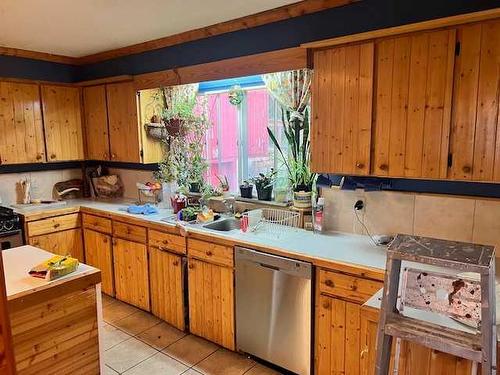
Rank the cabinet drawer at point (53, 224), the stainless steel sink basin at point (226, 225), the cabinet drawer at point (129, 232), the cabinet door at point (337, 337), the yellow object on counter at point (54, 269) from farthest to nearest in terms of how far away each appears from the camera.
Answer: the cabinet drawer at point (53, 224) → the cabinet drawer at point (129, 232) → the stainless steel sink basin at point (226, 225) → the cabinet door at point (337, 337) → the yellow object on counter at point (54, 269)

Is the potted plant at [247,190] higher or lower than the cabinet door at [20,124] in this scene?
lower

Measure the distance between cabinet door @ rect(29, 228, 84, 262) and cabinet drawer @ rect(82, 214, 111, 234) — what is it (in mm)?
157

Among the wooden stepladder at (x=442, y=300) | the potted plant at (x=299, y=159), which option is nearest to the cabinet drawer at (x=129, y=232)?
the potted plant at (x=299, y=159)

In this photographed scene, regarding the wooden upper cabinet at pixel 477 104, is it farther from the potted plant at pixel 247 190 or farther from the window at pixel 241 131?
the potted plant at pixel 247 190

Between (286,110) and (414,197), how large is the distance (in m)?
1.21

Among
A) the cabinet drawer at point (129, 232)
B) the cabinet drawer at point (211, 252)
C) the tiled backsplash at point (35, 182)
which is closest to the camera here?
the cabinet drawer at point (211, 252)

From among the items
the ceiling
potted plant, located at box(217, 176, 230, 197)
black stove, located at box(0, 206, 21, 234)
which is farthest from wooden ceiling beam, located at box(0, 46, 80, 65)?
potted plant, located at box(217, 176, 230, 197)

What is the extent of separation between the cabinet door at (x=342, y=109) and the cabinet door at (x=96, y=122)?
102 inches

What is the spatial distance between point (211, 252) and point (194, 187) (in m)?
1.10

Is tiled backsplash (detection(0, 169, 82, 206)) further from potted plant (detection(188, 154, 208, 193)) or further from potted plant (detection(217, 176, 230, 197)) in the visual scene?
potted plant (detection(217, 176, 230, 197))

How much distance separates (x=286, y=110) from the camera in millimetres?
2975

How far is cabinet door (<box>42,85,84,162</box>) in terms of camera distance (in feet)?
13.0

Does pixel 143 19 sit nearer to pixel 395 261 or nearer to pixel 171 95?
pixel 171 95

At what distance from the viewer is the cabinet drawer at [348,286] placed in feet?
6.64
